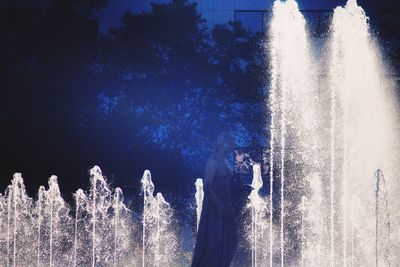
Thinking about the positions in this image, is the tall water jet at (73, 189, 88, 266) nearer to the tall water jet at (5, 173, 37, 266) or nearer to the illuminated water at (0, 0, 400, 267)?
the illuminated water at (0, 0, 400, 267)

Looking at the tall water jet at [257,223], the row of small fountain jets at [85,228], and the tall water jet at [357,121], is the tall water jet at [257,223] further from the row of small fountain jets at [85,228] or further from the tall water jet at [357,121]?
the row of small fountain jets at [85,228]

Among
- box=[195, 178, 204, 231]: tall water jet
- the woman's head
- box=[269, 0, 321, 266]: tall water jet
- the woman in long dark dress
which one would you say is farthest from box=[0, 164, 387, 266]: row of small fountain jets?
the woman's head

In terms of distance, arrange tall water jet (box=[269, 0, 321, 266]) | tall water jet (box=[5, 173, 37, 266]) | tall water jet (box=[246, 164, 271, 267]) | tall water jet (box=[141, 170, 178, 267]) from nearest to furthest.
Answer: tall water jet (box=[5, 173, 37, 266])
tall water jet (box=[141, 170, 178, 267])
tall water jet (box=[246, 164, 271, 267])
tall water jet (box=[269, 0, 321, 266])

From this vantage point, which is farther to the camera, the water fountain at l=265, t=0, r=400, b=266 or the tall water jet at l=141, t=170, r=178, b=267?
the water fountain at l=265, t=0, r=400, b=266

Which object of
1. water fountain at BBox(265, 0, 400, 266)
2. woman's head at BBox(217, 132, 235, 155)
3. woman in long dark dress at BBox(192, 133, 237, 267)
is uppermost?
water fountain at BBox(265, 0, 400, 266)

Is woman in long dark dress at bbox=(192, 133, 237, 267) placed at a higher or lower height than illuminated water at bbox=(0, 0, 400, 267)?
lower

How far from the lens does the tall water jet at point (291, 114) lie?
20750 millimetres

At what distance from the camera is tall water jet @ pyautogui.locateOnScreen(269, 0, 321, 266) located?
20750 millimetres

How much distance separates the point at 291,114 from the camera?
23297 mm

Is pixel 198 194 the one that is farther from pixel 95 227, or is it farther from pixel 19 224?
pixel 19 224

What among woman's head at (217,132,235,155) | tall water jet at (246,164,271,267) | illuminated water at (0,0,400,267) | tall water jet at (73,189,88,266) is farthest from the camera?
tall water jet at (246,164,271,267)

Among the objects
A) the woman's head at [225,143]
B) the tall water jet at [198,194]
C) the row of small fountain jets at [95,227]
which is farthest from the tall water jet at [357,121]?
the woman's head at [225,143]

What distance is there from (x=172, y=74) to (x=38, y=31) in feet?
11.3

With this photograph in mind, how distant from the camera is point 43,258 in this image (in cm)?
1717
